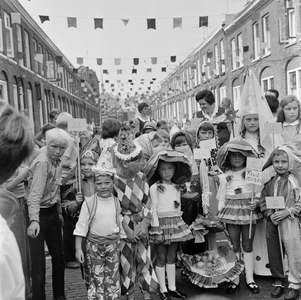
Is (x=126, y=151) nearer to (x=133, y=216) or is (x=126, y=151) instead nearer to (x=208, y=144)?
(x=133, y=216)

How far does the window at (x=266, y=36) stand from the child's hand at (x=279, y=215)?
16438 mm

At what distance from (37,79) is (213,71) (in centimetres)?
1322

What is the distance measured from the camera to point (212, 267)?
415 cm

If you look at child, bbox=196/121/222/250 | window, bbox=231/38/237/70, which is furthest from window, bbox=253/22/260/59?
child, bbox=196/121/222/250

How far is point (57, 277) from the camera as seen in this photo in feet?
12.8

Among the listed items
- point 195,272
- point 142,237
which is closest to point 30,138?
point 142,237

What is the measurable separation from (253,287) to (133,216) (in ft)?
5.08

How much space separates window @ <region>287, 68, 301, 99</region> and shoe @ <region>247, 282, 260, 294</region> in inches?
531

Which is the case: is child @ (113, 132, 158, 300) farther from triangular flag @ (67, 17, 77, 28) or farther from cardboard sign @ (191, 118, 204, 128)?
triangular flag @ (67, 17, 77, 28)

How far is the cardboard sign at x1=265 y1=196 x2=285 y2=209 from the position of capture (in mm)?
3797

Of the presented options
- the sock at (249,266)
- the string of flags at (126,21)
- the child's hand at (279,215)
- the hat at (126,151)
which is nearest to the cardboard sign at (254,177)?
the child's hand at (279,215)

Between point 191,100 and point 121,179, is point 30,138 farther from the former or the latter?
point 191,100

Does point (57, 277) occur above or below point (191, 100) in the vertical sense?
below

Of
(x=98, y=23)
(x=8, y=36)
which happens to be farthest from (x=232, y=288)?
(x=8, y=36)
